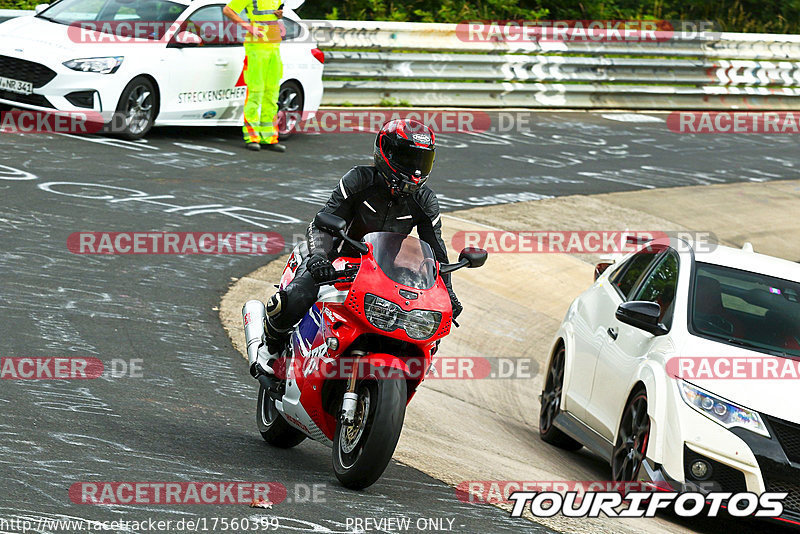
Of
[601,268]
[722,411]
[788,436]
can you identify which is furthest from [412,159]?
[601,268]

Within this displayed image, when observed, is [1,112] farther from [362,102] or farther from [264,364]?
[264,364]

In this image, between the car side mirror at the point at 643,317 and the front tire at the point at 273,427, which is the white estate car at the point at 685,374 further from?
the front tire at the point at 273,427

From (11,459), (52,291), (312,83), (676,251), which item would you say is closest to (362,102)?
(312,83)

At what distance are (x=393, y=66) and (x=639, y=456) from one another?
14.5 metres

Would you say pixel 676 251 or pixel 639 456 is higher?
pixel 676 251

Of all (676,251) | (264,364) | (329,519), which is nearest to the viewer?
(329,519)

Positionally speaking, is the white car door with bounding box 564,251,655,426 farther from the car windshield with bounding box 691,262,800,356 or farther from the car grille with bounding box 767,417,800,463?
the car grille with bounding box 767,417,800,463

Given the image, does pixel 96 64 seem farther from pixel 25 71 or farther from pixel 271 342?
pixel 271 342

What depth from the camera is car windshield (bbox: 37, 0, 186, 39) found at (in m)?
16.2

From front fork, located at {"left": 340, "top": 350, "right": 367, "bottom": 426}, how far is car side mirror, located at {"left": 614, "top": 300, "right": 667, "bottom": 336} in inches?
83.8

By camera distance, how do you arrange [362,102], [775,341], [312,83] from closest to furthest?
[775,341] < [312,83] < [362,102]

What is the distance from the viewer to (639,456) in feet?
23.8

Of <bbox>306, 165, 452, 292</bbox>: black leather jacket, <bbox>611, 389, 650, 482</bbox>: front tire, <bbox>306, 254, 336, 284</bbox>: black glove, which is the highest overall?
<bbox>306, 165, 452, 292</bbox>: black leather jacket

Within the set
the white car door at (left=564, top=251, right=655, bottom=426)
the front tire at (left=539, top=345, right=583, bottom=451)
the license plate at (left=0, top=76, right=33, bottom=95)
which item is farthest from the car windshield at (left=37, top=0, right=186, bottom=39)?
the white car door at (left=564, top=251, right=655, bottom=426)
